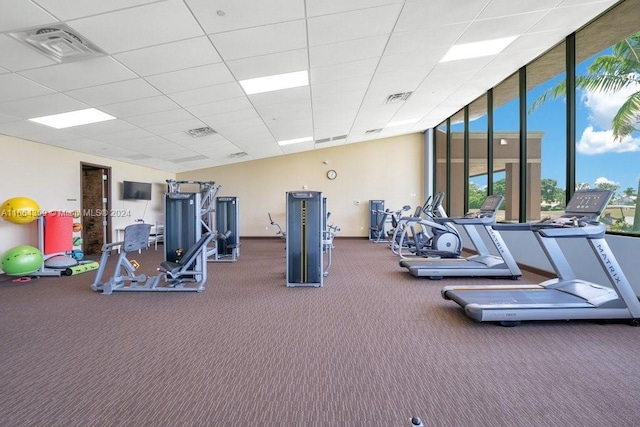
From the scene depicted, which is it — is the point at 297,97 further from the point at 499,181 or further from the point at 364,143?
the point at 364,143

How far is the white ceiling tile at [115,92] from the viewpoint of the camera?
3594 mm

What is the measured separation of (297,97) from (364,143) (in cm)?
550

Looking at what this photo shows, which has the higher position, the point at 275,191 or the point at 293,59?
the point at 293,59

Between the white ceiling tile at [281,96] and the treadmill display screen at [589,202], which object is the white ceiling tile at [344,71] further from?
the treadmill display screen at [589,202]

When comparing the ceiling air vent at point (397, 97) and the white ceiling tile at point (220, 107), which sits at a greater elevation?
the ceiling air vent at point (397, 97)

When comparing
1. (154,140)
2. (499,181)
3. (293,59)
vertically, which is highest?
(293,59)

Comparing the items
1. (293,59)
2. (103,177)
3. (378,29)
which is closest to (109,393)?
(293,59)

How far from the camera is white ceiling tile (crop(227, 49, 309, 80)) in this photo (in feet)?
11.6

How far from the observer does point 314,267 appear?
438 cm

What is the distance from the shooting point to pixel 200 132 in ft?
19.8

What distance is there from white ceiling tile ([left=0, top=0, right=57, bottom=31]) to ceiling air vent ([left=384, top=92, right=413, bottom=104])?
16.5 feet

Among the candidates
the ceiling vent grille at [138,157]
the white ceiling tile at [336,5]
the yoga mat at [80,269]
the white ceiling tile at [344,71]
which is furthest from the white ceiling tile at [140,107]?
the ceiling vent grille at [138,157]

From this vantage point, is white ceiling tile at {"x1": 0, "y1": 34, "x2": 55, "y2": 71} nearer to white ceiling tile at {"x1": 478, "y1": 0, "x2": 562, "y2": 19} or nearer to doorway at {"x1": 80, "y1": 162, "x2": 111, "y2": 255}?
white ceiling tile at {"x1": 478, "y1": 0, "x2": 562, "y2": 19}

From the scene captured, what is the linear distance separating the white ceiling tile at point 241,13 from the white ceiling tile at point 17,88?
2098 mm
